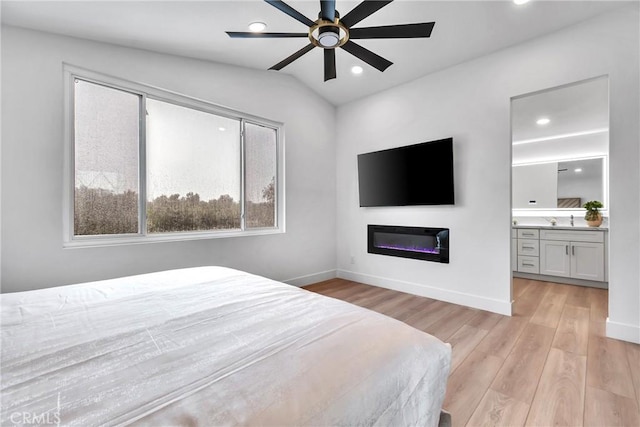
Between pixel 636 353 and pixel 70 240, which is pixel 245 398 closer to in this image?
pixel 70 240

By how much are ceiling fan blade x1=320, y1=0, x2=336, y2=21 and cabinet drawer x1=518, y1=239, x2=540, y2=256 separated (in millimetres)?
4739

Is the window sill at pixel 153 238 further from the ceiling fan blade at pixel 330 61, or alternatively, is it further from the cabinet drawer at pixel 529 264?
the cabinet drawer at pixel 529 264

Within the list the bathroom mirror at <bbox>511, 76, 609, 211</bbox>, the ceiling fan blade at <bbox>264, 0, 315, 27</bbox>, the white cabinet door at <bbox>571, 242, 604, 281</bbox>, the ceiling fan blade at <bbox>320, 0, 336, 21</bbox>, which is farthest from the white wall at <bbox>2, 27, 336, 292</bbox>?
the white cabinet door at <bbox>571, 242, 604, 281</bbox>

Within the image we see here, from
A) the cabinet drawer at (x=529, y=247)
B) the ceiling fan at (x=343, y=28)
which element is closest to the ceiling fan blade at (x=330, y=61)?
the ceiling fan at (x=343, y=28)

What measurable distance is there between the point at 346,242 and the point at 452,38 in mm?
3027

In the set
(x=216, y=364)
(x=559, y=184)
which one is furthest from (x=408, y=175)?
(x=216, y=364)

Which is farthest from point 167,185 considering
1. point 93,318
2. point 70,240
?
point 93,318

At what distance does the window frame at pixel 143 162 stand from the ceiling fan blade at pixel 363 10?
2127mm

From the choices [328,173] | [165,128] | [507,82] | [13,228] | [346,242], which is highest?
[507,82]

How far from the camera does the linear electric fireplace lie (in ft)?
11.8

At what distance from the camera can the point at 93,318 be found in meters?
1.19

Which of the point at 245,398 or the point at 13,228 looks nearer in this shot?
the point at 245,398

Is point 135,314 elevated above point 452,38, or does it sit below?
below

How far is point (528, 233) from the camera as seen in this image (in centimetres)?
469
